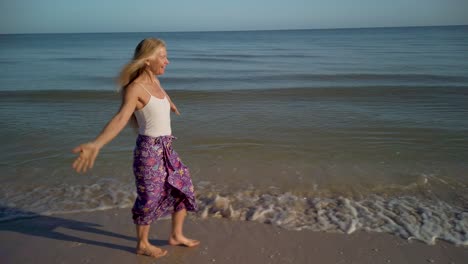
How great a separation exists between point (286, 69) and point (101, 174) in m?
13.9

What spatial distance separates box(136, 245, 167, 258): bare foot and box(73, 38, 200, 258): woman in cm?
13

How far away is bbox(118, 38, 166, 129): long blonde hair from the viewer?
2732 millimetres

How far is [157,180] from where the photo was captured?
9.55 ft

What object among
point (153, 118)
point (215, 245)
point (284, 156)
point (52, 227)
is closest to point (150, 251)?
point (215, 245)

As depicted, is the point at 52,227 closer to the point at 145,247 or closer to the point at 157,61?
the point at 145,247

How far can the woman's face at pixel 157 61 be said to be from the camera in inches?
110

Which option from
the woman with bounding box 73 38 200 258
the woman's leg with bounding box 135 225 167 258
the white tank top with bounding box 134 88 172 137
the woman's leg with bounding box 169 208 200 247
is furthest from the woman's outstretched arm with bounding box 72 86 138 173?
the woman's leg with bounding box 169 208 200 247

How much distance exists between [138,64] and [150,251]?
1.51 metres

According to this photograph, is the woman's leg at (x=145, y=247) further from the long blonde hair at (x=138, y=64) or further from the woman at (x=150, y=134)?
the long blonde hair at (x=138, y=64)

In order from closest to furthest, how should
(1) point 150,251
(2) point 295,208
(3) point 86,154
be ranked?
(3) point 86,154 → (1) point 150,251 → (2) point 295,208

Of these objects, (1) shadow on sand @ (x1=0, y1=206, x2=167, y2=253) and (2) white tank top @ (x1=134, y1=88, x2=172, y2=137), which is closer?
(2) white tank top @ (x1=134, y1=88, x2=172, y2=137)

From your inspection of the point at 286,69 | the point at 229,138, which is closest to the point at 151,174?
the point at 229,138

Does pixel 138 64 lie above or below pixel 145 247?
above

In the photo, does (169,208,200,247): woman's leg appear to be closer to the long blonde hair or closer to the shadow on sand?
the shadow on sand
